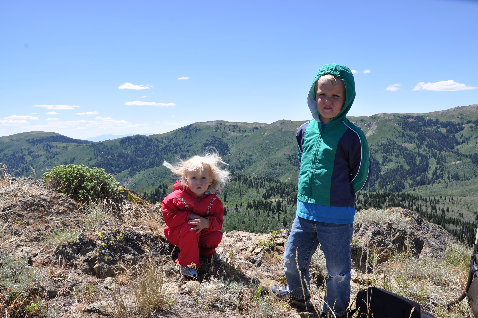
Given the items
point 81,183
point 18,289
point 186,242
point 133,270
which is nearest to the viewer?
point 18,289

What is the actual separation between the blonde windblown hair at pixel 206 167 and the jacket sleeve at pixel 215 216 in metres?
0.24

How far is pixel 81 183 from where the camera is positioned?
688cm

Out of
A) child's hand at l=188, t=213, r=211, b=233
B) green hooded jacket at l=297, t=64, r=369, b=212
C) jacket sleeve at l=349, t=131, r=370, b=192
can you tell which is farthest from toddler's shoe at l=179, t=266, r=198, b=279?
jacket sleeve at l=349, t=131, r=370, b=192

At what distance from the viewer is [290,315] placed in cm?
389

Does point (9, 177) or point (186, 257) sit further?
point (9, 177)

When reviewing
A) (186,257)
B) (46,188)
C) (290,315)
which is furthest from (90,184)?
(290,315)

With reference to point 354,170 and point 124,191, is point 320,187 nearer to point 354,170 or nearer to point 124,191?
point 354,170

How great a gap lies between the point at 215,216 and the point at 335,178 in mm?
1895

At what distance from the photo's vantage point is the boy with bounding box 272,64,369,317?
11.5ft

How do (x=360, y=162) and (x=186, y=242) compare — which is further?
(x=186, y=242)

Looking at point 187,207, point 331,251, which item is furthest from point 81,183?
point 331,251

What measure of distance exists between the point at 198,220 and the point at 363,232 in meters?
4.34

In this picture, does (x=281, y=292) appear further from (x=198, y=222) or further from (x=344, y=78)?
(x=344, y=78)

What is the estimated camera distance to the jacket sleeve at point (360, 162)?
3488 mm
